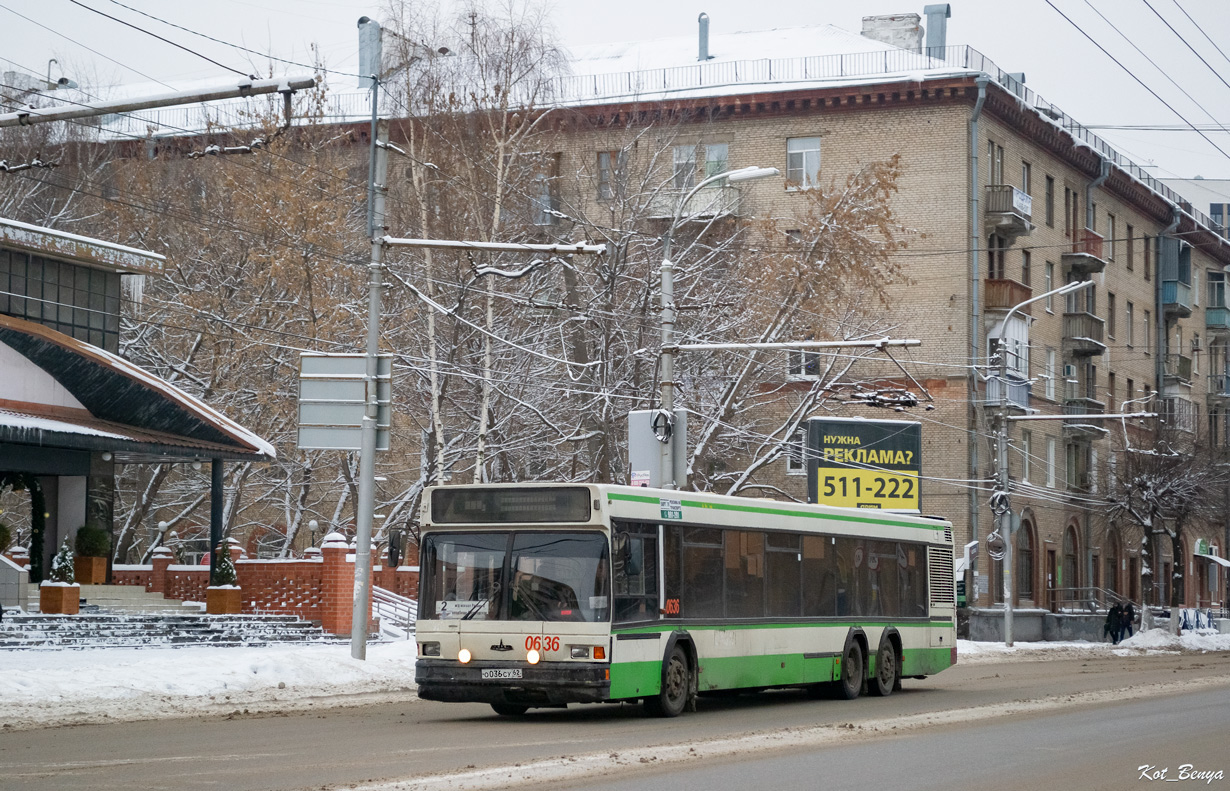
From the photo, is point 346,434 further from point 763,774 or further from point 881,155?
point 881,155

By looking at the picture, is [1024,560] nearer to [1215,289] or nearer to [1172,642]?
[1172,642]

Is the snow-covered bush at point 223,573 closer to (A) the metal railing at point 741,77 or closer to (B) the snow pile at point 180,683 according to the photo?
(B) the snow pile at point 180,683

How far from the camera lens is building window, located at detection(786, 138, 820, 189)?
5281 cm

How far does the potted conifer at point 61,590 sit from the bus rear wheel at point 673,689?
14.2m

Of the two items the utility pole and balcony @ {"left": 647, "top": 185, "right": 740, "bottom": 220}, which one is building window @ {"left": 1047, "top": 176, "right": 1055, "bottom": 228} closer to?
balcony @ {"left": 647, "top": 185, "right": 740, "bottom": 220}

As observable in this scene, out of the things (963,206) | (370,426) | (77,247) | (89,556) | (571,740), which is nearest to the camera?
(571,740)

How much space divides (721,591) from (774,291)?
2102 cm

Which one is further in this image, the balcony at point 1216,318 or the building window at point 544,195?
the balcony at point 1216,318

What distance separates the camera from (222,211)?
42.2m

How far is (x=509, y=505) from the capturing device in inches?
685

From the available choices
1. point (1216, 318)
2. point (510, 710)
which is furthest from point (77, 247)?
point (1216, 318)

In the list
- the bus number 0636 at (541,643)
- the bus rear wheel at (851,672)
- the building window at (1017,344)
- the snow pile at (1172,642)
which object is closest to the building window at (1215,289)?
the snow pile at (1172,642)

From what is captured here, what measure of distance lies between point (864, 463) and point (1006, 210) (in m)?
14.0

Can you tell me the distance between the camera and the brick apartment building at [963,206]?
5097 centimetres
